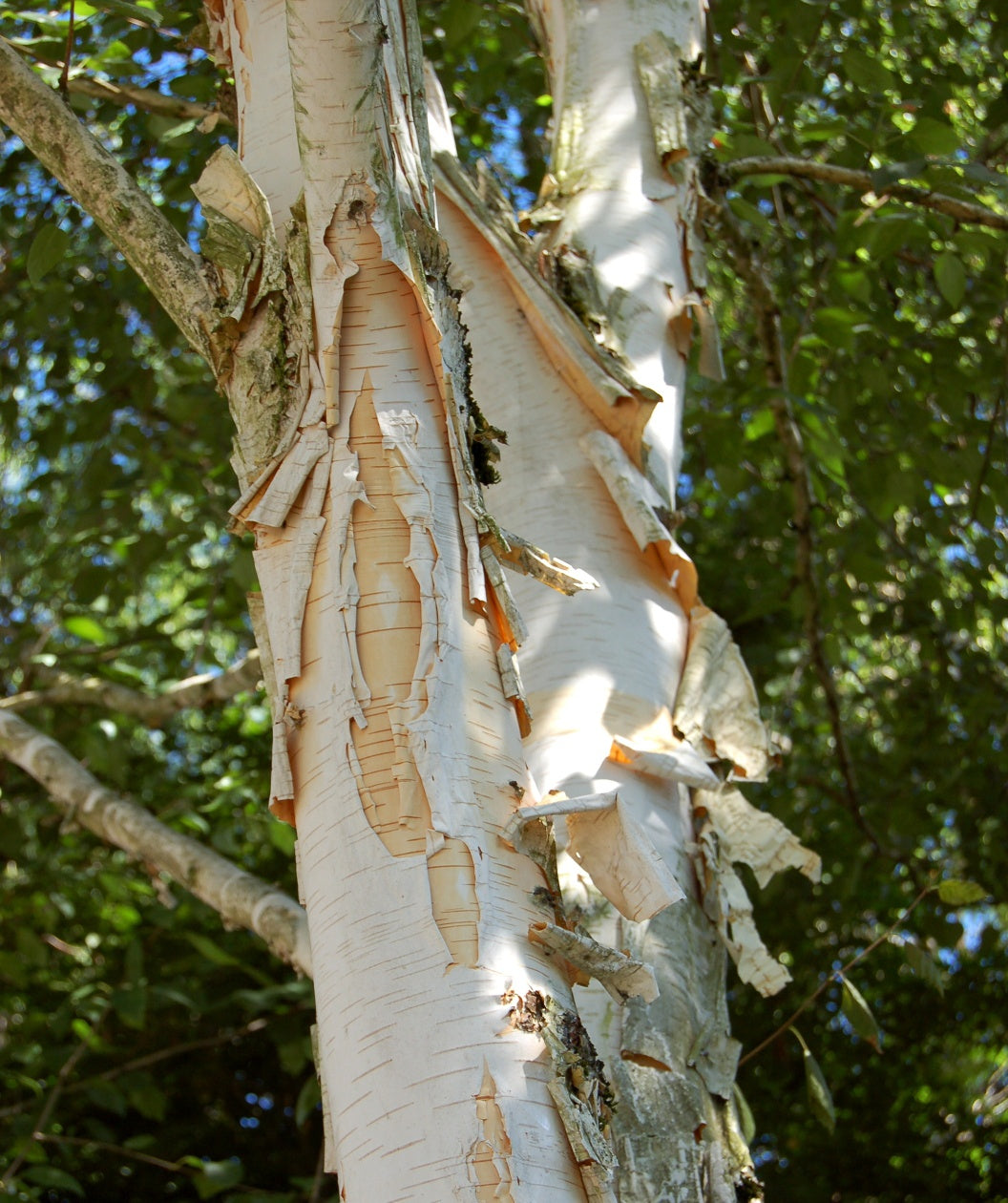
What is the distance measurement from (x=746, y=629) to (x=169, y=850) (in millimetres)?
2563

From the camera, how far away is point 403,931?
0.86 meters

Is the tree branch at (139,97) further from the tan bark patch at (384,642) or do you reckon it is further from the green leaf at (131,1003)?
the green leaf at (131,1003)

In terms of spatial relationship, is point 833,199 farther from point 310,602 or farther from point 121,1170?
point 121,1170

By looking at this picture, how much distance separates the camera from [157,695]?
2.77 meters

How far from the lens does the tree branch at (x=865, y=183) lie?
1.92m

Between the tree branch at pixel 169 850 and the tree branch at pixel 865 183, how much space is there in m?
1.34

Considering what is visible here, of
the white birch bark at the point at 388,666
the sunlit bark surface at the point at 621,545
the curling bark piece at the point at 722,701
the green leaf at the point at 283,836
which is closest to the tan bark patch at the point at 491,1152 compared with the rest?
the white birch bark at the point at 388,666

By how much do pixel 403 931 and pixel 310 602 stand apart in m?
0.28

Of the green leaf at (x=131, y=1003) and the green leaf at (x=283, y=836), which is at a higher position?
the green leaf at (x=283, y=836)

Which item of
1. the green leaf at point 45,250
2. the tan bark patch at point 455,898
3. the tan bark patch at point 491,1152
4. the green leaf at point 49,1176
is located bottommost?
the tan bark patch at point 491,1152

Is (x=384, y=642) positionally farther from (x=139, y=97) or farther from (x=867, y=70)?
(x=867, y=70)

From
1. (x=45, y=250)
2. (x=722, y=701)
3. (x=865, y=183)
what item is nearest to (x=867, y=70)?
(x=865, y=183)

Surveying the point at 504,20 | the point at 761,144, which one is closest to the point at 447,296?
the point at 761,144

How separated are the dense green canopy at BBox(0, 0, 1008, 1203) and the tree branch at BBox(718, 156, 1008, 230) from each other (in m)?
0.34
